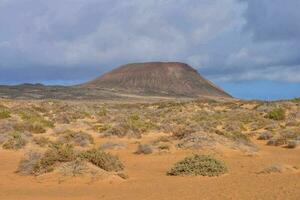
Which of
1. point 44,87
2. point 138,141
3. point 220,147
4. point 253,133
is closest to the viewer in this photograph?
point 220,147

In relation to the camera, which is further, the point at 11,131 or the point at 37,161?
the point at 11,131

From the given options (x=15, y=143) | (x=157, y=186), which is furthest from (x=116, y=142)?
(x=157, y=186)

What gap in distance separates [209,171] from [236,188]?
299 centimetres

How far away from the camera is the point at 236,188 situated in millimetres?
14656

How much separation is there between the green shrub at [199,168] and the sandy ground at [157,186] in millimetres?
338

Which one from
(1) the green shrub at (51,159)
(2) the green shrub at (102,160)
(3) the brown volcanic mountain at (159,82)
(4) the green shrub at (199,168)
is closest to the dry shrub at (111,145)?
(1) the green shrub at (51,159)

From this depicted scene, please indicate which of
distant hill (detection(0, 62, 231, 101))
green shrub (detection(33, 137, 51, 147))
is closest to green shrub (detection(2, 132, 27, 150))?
green shrub (detection(33, 137, 51, 147))

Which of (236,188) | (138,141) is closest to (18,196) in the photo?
(236,188)

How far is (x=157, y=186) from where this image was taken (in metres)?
15.8

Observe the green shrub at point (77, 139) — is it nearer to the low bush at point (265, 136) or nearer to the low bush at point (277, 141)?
the low bush at point (277, 141)

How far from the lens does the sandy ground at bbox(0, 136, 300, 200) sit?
45.8ft

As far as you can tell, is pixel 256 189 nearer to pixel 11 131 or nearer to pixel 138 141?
pixel 138 141

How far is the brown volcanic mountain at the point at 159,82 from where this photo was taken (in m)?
176

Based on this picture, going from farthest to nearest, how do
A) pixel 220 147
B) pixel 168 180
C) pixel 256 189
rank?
pixel 220 147 < pixel 168 180 < pixel 256 189
